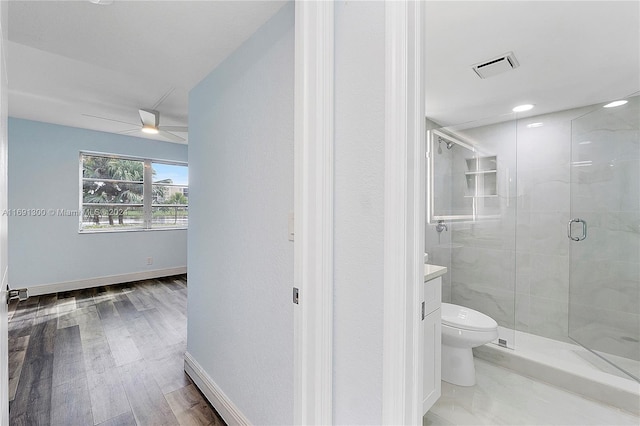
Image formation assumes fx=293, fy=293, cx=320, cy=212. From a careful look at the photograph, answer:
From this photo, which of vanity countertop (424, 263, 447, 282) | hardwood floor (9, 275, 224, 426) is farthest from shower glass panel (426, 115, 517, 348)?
hardwood floor (9, 275, 224, 426)

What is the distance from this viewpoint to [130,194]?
472 centimetres

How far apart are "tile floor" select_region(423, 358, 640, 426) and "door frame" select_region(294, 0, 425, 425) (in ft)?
3.98

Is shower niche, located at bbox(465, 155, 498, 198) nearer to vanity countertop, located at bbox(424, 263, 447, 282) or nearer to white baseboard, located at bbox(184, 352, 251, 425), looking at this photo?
vanity countertop, located at bbox(424, 263, 447, 282)

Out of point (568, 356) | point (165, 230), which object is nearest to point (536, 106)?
point (568, 356)

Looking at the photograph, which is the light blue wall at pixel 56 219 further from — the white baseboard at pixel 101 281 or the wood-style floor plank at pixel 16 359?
the wood-style floor plank at pixel 16 359

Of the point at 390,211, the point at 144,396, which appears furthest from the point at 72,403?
the point at 390,211

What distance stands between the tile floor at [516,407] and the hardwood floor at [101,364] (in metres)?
1.43

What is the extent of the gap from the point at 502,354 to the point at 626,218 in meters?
1.45

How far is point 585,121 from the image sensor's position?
100 inches

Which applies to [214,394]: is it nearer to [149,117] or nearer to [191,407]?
[191,407]

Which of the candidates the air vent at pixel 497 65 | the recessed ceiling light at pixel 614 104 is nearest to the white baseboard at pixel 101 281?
the air vent at pixel 497 65

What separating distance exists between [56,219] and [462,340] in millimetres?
5075

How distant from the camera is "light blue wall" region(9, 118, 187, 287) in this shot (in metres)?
3.73

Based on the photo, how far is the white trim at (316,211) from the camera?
980 mm
